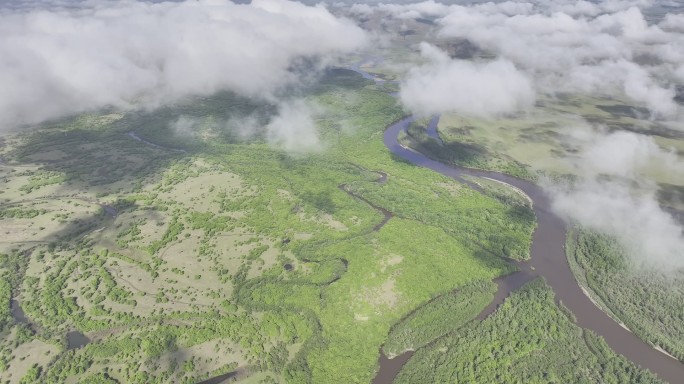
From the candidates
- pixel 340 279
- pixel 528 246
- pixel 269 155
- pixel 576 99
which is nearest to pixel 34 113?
pixel 269 155

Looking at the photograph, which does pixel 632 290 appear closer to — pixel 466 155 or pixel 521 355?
pixel 521 355

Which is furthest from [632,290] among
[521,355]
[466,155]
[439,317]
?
[466,155]

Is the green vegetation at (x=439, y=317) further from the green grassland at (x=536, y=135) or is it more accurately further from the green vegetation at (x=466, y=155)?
the green grassland at (x=536, y=135)

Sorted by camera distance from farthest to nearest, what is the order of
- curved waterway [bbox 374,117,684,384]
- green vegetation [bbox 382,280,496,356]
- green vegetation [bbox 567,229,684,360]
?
1. green vegetation [bbox 567,229,684,360]
2. green vegetation [bbox 382,280,496,356]
3. curved waterway [bbox 374,117,684,384]

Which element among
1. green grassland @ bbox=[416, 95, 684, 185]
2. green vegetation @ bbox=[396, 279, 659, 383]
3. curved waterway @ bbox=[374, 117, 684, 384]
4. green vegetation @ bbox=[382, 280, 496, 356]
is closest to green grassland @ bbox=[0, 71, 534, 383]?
green vegetation @ bbox=[382, 280, 496, 356]

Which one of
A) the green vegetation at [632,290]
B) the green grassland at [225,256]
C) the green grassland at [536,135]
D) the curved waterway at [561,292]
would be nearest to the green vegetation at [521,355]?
the curved waterway at [561,292]

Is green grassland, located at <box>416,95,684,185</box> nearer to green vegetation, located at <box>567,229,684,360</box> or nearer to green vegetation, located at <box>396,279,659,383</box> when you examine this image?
green vegetation, located at <box>567,229,684,360</box>
